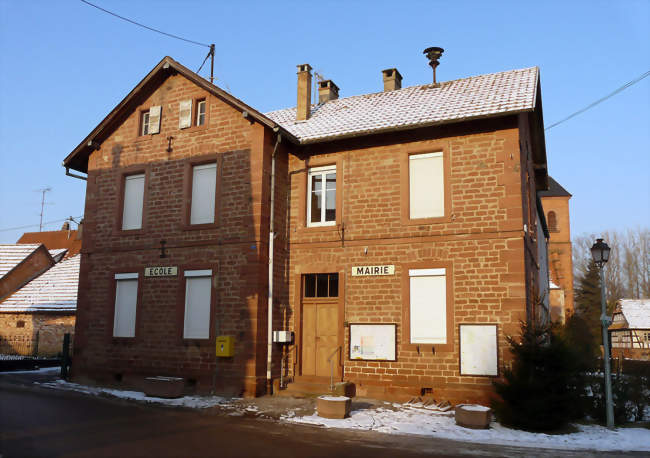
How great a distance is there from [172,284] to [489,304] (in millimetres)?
8071

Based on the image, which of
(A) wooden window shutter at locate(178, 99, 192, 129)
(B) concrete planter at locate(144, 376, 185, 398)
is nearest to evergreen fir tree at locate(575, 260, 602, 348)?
(A) wooden window shutter at locate(178, 99, 192, 129)

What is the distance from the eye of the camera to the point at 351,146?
14570mm

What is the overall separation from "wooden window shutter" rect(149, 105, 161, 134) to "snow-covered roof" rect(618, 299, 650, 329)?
3345cm

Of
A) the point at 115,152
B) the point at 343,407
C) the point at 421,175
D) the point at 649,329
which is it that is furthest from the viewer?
the point at 649,329

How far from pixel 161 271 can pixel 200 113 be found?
454cm

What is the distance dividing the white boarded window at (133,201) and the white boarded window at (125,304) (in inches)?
58.8

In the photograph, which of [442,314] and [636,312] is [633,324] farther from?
[442,314]

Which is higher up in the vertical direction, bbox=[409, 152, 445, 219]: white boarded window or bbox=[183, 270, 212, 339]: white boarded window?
bbox=[409, 152, 445, 219]: white boarded window

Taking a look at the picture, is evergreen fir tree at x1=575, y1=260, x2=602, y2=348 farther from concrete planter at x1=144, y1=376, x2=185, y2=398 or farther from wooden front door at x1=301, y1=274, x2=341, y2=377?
concrete planter at x1=144, y1=376, x2=185, y2=398

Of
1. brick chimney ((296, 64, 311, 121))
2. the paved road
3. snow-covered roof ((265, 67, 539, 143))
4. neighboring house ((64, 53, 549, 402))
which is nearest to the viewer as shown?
the paved road

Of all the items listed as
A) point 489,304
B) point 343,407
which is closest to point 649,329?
point 489,304

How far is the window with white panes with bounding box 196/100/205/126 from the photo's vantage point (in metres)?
15.7

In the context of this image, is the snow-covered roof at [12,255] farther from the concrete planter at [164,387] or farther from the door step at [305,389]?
the door step at [305,389]

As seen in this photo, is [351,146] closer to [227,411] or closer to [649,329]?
[227,411]
